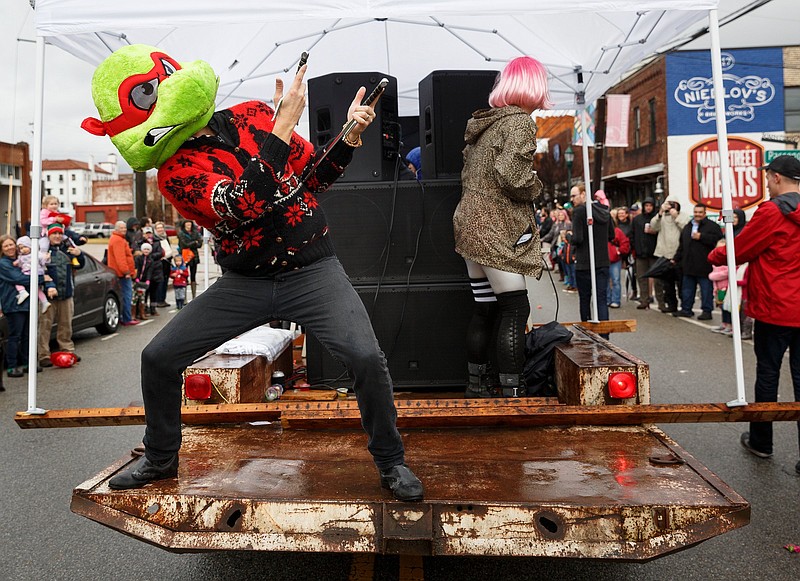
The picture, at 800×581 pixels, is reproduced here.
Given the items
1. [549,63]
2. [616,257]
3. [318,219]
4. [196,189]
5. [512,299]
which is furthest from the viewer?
[616,257]

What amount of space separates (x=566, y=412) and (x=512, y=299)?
2.84 feet

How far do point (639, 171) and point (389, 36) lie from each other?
30.1 metres

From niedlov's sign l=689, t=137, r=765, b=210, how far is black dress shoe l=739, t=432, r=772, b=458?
21686 millimetres

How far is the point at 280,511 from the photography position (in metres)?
2.64

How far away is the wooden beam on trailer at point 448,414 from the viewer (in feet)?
10.9

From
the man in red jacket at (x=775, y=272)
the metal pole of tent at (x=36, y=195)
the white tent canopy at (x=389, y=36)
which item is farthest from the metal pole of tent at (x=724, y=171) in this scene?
the metal pole of tent at (x=36, y=195)

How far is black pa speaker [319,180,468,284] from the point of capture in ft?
15.2

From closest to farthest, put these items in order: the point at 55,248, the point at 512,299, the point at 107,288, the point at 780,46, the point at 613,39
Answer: the point at 512,299, the point at 613,39, the point at 55,248, the point at 107,288, the point at 780,46

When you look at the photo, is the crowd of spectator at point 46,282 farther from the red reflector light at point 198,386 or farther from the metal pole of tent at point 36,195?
the red reflector light at point 198,386

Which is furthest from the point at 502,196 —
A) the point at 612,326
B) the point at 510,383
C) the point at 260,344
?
the point at 612,326

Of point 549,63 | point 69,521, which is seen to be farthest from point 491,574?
point 549,63

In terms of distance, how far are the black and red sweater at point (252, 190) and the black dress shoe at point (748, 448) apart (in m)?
3.87

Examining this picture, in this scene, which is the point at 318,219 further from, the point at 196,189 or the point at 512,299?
the point at 512,299

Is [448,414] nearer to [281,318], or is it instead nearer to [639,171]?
[281,318]
